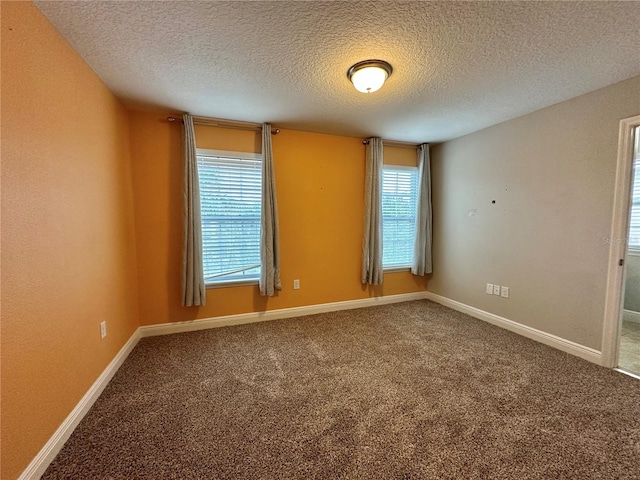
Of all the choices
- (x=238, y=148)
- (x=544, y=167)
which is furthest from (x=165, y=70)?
(x=544, y=167)

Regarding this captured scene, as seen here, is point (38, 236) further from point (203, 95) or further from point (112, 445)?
point (203, 95)

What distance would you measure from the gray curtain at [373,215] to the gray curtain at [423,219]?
66 centimetres

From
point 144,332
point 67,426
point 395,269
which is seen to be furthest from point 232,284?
point 395,269

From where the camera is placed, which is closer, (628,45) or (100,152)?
(628,45)

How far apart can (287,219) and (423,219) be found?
199cm

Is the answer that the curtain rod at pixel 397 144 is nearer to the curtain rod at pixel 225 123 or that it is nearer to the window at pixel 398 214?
the window at pixel 398 214

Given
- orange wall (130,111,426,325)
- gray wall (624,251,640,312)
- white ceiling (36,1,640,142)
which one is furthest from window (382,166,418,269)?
gray wall (624,251,640,312)

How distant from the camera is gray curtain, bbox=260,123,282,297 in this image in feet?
10.1

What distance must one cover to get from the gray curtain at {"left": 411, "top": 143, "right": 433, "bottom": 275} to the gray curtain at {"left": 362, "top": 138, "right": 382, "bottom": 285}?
66cm

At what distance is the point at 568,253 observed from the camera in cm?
252

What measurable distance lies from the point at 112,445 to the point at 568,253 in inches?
148

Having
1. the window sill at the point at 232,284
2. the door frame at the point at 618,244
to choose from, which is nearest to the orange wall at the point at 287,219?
the window sill at the point at 232,284

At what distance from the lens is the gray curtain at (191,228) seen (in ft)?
9.10

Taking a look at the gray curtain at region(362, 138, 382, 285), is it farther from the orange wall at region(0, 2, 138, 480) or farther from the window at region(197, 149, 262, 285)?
the orange wall at region(0, 2, 138, 480)
